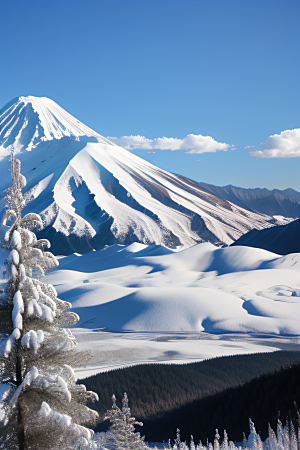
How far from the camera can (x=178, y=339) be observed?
74.5 ft

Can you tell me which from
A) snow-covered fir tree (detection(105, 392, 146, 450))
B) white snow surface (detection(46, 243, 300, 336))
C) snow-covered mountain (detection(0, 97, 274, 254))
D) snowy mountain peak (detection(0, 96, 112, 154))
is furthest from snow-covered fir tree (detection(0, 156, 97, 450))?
snowy mountain peak (detection(0, 96, 112, 154))

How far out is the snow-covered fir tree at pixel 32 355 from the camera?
4.70m

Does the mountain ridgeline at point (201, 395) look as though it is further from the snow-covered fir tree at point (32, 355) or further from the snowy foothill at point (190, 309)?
the snow-covered fir tree at point (32, 355)

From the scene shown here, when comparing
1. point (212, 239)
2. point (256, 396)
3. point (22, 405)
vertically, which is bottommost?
point (256, 396)

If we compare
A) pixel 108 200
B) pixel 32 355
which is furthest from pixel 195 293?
pixel 108 200

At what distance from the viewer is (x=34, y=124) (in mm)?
137250

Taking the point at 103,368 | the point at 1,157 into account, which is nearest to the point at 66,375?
the point at 103,368

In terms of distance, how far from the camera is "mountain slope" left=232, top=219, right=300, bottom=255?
5831 centimetres

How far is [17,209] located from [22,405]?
108 inches

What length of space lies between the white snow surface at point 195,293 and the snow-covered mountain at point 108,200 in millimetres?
38001

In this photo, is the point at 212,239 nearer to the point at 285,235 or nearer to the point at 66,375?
the point at 285,235

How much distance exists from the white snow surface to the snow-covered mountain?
3800 cm

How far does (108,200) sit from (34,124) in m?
60.6

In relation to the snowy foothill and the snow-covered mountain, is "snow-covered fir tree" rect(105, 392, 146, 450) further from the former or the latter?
the snow-covered mountain
